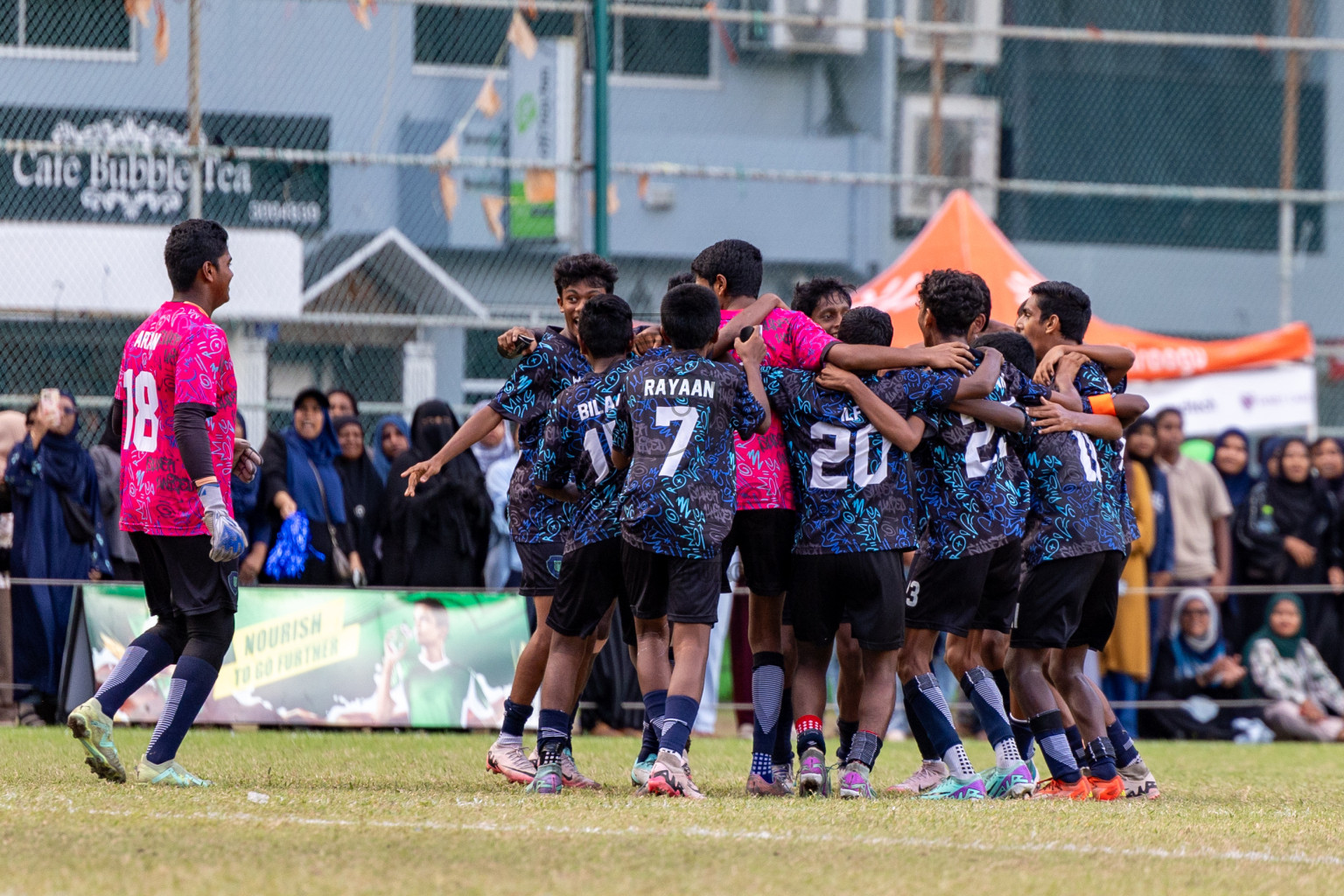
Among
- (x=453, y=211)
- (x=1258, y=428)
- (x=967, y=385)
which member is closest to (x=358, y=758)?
(x=967, y=385)

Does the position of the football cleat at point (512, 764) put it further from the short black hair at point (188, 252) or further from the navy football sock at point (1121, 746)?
the navy football sock at point (1121, 746)

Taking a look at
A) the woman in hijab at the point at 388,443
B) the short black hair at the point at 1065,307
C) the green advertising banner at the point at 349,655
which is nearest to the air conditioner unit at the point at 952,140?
the woman in hijab at the point at 388,443

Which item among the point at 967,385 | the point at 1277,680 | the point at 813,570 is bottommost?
the point at 1277,680

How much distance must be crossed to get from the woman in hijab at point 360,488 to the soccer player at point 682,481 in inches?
213

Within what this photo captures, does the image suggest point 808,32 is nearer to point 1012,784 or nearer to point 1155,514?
point 1155,514

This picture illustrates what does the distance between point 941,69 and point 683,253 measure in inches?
106

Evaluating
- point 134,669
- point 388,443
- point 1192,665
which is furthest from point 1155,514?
point 134,669

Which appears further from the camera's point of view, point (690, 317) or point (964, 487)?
point (964, 487)

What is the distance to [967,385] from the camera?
253 inches

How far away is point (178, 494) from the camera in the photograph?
20.2 feet

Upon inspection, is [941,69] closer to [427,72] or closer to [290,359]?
[427,72]

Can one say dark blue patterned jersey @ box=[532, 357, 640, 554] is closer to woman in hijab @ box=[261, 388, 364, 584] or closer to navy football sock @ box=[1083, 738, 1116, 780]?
navy football sock @ box=[1083, 738, 1116, 780]

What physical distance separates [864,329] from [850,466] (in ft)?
1.81

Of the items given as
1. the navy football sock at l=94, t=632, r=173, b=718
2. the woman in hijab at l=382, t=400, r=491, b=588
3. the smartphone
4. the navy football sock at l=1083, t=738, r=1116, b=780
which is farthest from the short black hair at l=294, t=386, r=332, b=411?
the navy football sock at l=1083, t=738, r=1116, b=780
